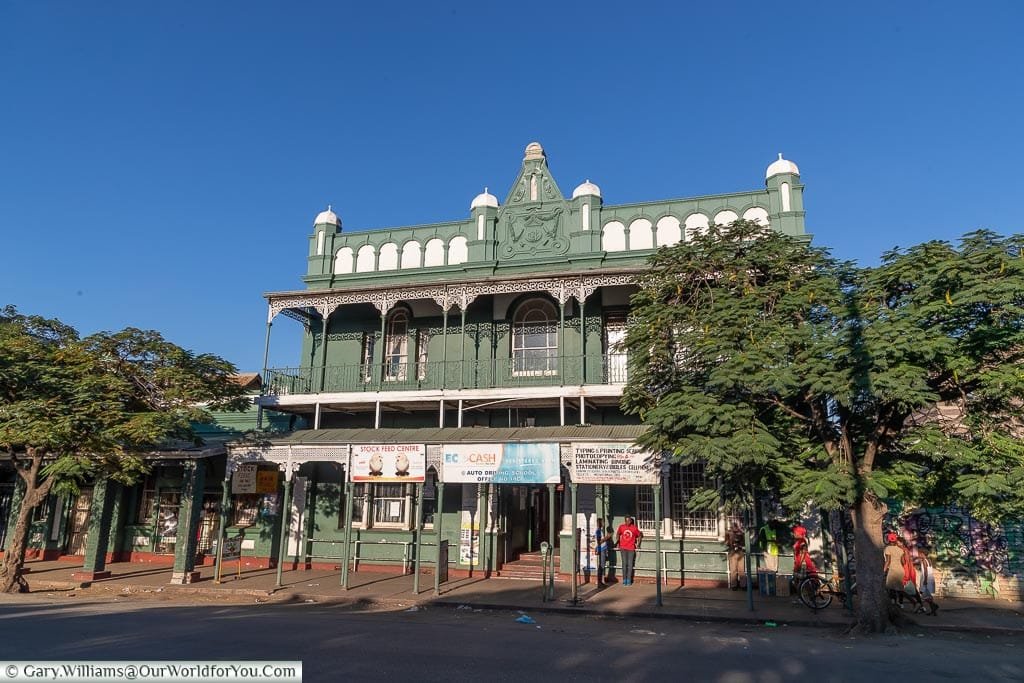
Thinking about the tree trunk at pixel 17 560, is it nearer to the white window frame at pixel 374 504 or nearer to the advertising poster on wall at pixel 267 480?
the advertising poster on wall at pixel 267 480

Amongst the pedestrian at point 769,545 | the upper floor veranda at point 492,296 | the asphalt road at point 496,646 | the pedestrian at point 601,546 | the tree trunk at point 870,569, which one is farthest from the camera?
the upper floor veranda at point 492,296

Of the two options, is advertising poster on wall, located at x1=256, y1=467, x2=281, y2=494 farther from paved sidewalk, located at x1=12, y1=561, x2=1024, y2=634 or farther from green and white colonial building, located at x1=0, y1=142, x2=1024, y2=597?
paved sidewalk, located at x1=12, y1=561, x2=1024, y2=634

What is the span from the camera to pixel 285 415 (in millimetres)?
20453

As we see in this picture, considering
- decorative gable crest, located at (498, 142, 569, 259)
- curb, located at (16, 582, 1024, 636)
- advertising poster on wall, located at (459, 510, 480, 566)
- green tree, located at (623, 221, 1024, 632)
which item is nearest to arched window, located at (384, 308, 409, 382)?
decorative gable crest, located at (498, 142, 569, 259)

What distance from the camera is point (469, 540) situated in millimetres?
17656

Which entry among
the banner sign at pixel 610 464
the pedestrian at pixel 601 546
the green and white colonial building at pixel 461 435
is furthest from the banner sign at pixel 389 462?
the pedestrian at pixel 601 546

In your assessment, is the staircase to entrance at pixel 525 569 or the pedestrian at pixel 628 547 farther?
the staircase to entrance at pixel 525 569

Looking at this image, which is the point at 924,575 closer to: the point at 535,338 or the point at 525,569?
the point at 525,569

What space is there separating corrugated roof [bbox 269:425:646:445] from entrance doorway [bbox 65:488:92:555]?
30.4ft

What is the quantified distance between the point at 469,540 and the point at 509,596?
349cm

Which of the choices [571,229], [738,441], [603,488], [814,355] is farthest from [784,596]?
[571,229]

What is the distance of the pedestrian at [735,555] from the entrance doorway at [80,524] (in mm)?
19346

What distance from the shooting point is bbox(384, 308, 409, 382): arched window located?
1998 cm

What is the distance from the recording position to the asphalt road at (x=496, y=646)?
779cm
